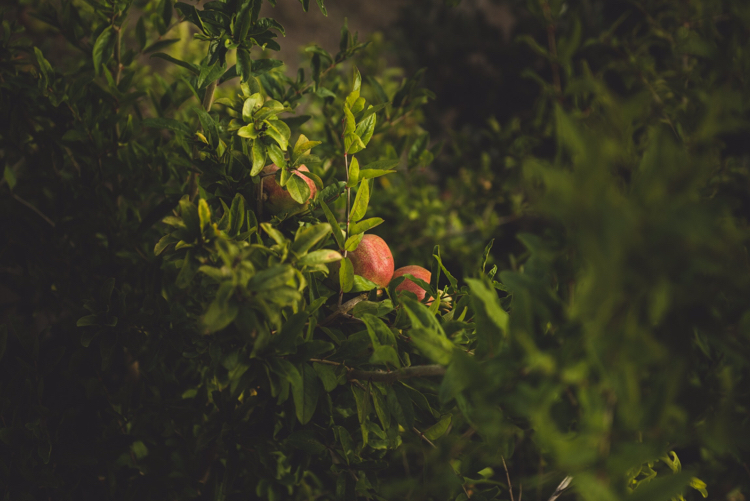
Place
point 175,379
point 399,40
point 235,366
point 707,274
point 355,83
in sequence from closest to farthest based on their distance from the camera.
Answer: point 707,274 < point 235,366 < point 355,83 < point 175,379 < point 399,40

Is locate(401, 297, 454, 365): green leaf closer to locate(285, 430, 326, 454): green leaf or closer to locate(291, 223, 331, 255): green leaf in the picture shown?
locate(291, 223, 331, 255): green leaf

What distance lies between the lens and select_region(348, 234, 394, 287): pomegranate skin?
55cm

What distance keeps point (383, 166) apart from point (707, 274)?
361 millimetres

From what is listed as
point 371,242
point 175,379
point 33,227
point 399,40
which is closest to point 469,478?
point 371,242

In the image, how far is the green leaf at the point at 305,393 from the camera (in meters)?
0.39

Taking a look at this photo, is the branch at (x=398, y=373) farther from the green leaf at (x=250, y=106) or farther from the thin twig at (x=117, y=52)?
the thin twig at (x=117, y=52)

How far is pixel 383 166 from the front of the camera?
21.1 inches

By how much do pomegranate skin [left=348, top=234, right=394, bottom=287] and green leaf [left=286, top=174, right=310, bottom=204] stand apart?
0.12 meters

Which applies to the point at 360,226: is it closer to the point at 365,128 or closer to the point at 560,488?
the point at 365,128

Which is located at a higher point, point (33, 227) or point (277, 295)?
point (277, 295)

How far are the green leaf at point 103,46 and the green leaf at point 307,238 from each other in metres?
0.46

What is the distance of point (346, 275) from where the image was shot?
455 mm

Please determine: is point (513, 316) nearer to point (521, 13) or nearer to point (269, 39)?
point (269, 39)

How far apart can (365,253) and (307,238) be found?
0.55 feet
